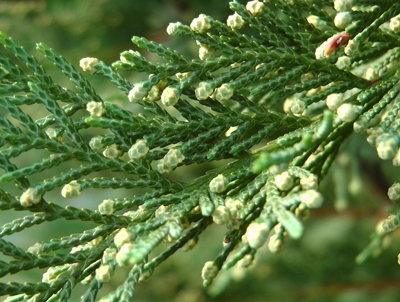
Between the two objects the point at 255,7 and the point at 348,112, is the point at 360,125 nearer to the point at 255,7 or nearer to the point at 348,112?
the point at 348,112

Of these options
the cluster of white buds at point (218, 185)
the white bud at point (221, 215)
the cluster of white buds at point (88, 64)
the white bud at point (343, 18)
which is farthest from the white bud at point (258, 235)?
the cluster of white buds at point (88, 64)

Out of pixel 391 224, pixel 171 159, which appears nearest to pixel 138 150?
pixel 171 159

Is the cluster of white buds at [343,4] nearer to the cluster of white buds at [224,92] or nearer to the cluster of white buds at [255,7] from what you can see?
the cluster of white buds at [255,7]

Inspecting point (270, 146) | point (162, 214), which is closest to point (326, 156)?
point (270, 146)

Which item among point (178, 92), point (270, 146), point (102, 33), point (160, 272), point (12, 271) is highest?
point (102, 33)

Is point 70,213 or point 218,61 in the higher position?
point 218,61

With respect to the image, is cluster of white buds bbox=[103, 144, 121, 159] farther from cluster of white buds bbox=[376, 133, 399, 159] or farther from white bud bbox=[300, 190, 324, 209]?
cluster of white buds bbox=[376, 133, 399, 159]

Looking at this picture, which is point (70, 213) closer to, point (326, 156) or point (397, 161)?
point (326, 156)
